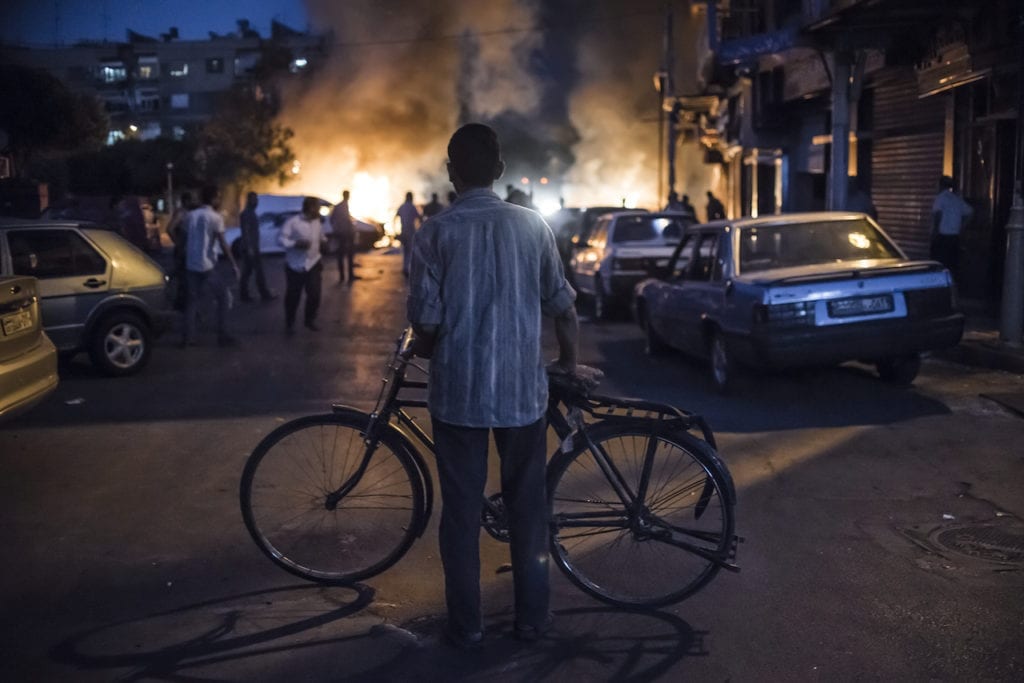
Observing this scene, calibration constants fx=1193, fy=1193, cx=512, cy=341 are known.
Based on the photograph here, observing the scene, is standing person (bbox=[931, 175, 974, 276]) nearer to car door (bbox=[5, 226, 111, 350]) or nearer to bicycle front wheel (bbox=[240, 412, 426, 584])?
car door (bbox=[5, 226, 111, 350])

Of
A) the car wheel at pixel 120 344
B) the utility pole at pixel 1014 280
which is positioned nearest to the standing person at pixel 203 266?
the car wheel at pixel 120 344

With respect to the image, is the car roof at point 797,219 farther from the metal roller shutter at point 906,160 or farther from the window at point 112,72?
the window at point 112,72

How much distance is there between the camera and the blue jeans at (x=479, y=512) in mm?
4191

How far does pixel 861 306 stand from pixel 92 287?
676 centimetres

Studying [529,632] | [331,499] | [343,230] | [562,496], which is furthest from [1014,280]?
[343,230]

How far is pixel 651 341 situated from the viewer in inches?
492

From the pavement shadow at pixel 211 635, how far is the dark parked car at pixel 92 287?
6.24 meters

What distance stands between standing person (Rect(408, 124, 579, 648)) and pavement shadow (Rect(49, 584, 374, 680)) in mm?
643

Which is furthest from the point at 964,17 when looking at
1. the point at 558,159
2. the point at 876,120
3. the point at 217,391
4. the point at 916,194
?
the point at 558,159

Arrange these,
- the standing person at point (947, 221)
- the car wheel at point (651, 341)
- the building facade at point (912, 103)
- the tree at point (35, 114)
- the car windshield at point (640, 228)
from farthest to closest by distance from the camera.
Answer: the tree at point (35, 114) → the car windshield at point (640, 228) → the building facade at point (912, 103) → the standing person at point (947, 221) → the car wheel at point (651, 341)

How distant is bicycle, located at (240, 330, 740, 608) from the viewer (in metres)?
4.62

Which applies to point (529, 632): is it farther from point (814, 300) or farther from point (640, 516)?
point (814, 300)

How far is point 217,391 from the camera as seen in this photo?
10.1 metres

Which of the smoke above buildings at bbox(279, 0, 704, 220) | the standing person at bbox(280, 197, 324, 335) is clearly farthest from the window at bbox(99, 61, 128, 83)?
the standing person at bbox(280, 197, 324, 335)
